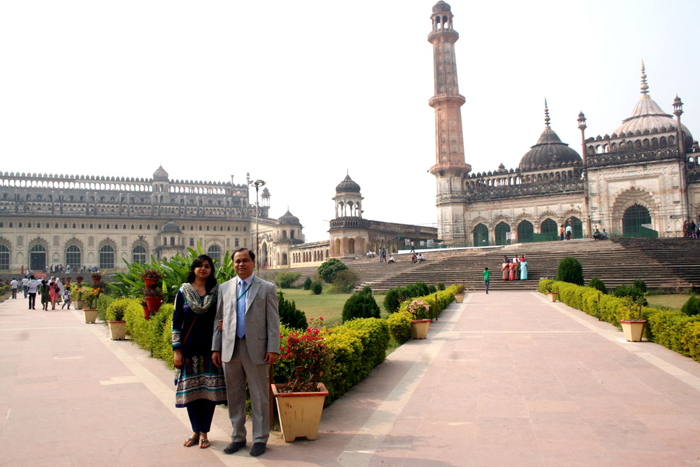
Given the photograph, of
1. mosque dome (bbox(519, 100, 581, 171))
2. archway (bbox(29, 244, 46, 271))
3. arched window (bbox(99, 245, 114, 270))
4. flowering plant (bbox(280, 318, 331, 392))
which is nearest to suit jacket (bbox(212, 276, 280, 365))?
flowering plant (bbox(280, 318, 331, 392))

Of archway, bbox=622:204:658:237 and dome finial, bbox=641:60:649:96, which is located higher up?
dome finial, bbox=641:60:649:96

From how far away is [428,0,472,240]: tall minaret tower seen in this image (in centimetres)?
3859

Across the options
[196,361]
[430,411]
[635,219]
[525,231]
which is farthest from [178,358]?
[525,231]

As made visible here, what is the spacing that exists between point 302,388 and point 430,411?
53.9 inches

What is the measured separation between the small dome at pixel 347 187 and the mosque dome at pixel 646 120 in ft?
60.6

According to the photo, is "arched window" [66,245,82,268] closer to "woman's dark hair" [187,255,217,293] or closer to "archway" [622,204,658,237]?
"archway" [622,204,658,237]

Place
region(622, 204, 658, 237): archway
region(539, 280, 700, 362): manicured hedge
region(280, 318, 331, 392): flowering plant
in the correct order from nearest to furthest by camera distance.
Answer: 1. region(280, 318, 331, 392): flowering plant
2. region(539, 280, 700, 362): manicured hedge
3. region(622, 204, 658, 237): archway

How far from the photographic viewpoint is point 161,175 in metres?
68.4

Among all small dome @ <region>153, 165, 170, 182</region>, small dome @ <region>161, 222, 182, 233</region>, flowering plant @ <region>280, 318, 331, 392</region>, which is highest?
small dome @ <region>153, 165, 170, 182</region>

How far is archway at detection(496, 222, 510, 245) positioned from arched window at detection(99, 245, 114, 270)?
43.4 m

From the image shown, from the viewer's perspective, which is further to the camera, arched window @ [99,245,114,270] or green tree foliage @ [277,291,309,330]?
arched window @ [99,245,114,270]

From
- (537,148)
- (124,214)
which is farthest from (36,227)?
(537,148)

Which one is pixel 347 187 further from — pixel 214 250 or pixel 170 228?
pixel 214 250

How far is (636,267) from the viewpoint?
20.1 m
